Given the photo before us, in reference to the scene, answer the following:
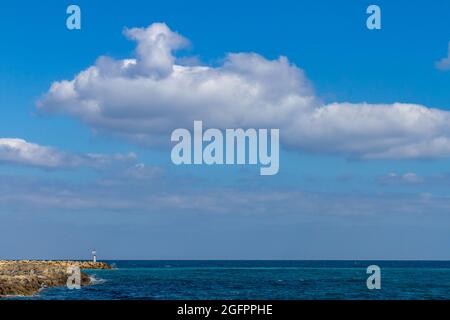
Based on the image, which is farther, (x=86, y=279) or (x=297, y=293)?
(x=86, y=279)

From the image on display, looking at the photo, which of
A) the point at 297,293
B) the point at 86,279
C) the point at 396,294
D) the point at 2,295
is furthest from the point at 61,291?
the point at 396,294

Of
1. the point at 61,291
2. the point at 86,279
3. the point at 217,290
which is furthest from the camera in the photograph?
the point at 86,279

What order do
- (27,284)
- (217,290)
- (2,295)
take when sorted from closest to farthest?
1. (2,295)
2. (27,284)
3. (217,290)
